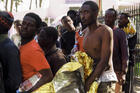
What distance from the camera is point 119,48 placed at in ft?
16.6

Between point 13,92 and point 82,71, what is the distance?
0.74m

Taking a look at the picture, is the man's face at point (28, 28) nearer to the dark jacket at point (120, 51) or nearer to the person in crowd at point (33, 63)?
the person in crowd at point (33, 63)

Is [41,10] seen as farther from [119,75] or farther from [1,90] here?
[1,90]

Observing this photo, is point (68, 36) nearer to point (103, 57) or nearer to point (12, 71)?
point (103, 57)

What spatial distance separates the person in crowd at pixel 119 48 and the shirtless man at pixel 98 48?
1.49 m

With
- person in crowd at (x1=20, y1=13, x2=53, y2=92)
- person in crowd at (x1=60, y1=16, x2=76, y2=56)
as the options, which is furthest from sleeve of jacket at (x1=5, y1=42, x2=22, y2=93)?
person in crowd at (x1=60, y1=16, x2=76, y2=56)

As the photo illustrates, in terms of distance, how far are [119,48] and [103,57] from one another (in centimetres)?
193

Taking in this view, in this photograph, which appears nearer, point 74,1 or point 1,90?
point 1,90

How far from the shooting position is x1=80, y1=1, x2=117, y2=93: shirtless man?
10.4 ft

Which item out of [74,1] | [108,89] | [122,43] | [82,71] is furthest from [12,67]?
[74,1]

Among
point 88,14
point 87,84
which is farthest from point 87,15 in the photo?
point 87,84

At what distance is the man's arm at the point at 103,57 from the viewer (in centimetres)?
316

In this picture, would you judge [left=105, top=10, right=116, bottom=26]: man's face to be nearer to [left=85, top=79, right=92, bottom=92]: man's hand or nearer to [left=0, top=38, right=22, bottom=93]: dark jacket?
[left=85, top=79, right=92, bottom=92]: man's hand

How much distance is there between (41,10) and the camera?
16766 millimetres
